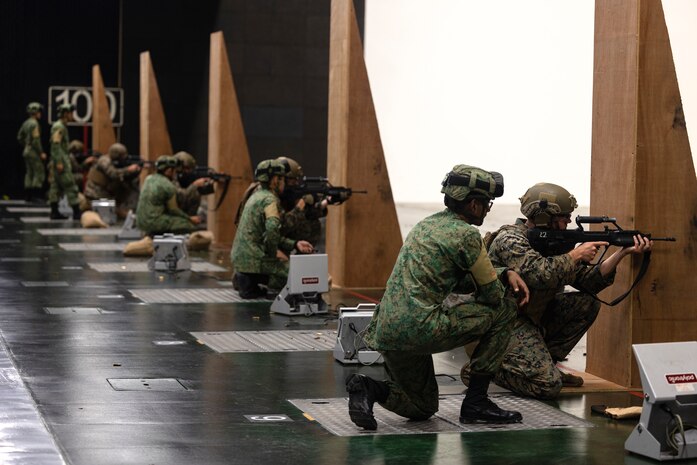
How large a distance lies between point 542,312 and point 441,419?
1418mm

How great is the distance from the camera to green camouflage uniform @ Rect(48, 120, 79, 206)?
2427 cm

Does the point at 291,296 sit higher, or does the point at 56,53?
the point at 56,53

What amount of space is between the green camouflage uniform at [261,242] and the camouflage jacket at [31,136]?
15.1 meters

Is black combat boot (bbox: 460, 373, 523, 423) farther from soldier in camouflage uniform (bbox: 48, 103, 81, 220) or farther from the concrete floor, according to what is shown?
soldier in camouflage uniform (bbox: 48, 103, 81, 220)

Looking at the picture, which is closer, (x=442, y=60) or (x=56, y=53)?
(x=442, y=60)

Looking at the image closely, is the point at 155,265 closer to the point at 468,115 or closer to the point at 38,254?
the point at 38,254

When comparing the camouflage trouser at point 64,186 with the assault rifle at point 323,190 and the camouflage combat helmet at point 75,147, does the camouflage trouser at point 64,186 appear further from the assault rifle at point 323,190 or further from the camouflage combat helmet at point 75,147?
the assault rifle at point 323,190

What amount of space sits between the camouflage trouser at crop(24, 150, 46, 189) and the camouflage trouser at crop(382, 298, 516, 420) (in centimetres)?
2231

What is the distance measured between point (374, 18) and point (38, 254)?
1150cm

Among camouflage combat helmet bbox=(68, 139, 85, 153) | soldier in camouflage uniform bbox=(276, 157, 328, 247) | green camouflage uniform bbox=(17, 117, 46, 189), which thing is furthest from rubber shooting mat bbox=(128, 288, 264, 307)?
camouflage combat helmet bbox=(68, 139, 85, 153)

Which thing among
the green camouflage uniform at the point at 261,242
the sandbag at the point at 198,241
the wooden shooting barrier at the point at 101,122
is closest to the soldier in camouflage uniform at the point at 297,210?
the green camouflage uniform at the point at 261,242

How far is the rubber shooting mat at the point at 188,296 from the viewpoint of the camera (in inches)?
514

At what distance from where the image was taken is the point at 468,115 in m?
21.2

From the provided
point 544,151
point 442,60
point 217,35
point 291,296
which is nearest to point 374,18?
point 442,60
